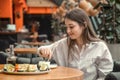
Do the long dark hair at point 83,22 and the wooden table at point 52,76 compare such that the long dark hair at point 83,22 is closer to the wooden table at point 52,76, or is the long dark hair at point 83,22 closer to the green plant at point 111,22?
the wooden table at point 52,76

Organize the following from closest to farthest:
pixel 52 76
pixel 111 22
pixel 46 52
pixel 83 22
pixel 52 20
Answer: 1. pixel 52 76
2. pixel 46 52
3. pixel 83 22
4. pixel 111 22
5. pixel 52 20

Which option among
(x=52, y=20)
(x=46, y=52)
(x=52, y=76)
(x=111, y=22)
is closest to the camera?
(x=52, y=76)

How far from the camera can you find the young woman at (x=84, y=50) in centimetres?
343

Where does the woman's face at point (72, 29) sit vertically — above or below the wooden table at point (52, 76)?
above

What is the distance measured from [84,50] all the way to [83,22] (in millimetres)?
266

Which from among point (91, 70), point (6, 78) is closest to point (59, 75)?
point (6, 78)

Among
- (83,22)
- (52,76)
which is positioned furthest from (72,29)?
(52,76)

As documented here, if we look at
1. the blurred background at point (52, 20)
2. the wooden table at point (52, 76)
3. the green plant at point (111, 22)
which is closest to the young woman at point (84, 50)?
the wooden table at point (52, 76)

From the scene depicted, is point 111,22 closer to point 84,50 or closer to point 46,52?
point 84,50

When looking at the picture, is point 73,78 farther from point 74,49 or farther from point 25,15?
point 25,15

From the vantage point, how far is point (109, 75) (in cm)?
355

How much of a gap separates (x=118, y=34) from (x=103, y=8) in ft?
2.12

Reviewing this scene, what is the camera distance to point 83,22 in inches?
138

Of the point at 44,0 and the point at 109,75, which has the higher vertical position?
the point at 44,0
